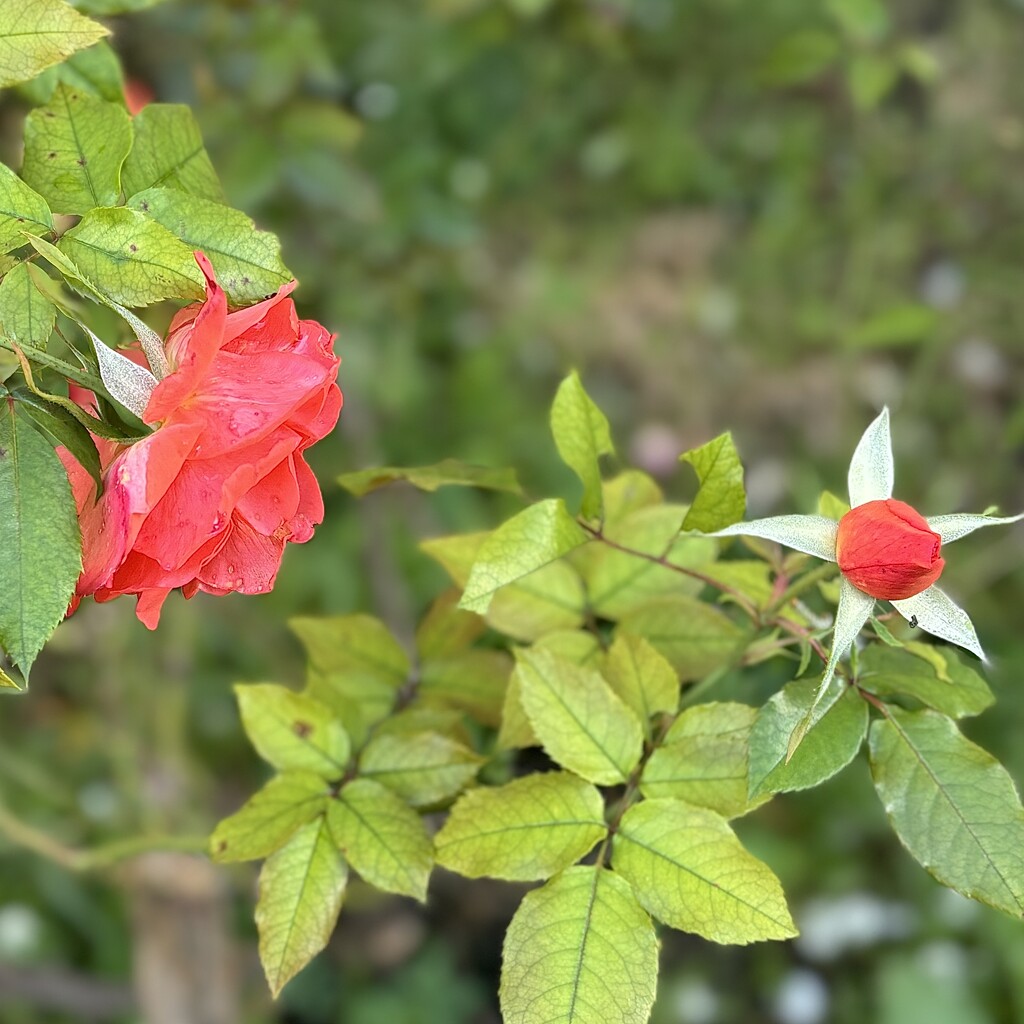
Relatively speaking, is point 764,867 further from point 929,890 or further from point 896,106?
point 896,106

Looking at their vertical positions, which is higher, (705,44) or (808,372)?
(705,44)

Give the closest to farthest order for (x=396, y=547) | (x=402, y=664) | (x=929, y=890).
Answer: (x=402, y=664), (x=929, y=890), (x=396, y=547)

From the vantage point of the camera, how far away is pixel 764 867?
601mm

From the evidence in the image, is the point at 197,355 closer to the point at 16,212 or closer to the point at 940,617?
the point at 16,212

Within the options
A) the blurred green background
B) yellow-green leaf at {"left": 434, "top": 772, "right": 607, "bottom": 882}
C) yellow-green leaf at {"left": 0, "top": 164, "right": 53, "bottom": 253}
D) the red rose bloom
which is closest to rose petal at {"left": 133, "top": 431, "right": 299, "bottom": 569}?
the red rose bloom

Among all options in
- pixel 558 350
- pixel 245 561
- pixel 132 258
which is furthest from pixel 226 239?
pixel 558 350

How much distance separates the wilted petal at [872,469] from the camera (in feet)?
2.01

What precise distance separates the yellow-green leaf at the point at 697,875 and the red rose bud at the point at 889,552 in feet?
0.53

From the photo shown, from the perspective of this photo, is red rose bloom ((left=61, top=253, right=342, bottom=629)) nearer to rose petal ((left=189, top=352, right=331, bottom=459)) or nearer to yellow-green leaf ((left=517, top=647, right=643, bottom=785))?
rose petal ((left=189, top=352, right=331, bottom=459))

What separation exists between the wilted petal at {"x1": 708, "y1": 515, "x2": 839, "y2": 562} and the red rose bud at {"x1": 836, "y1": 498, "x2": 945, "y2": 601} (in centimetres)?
2

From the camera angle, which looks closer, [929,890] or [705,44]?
[929,890]

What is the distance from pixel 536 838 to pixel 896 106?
227cm

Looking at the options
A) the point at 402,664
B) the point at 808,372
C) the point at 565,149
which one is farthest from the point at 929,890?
the point at 565,149

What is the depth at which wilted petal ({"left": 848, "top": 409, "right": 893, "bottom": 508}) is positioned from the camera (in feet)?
2.01
